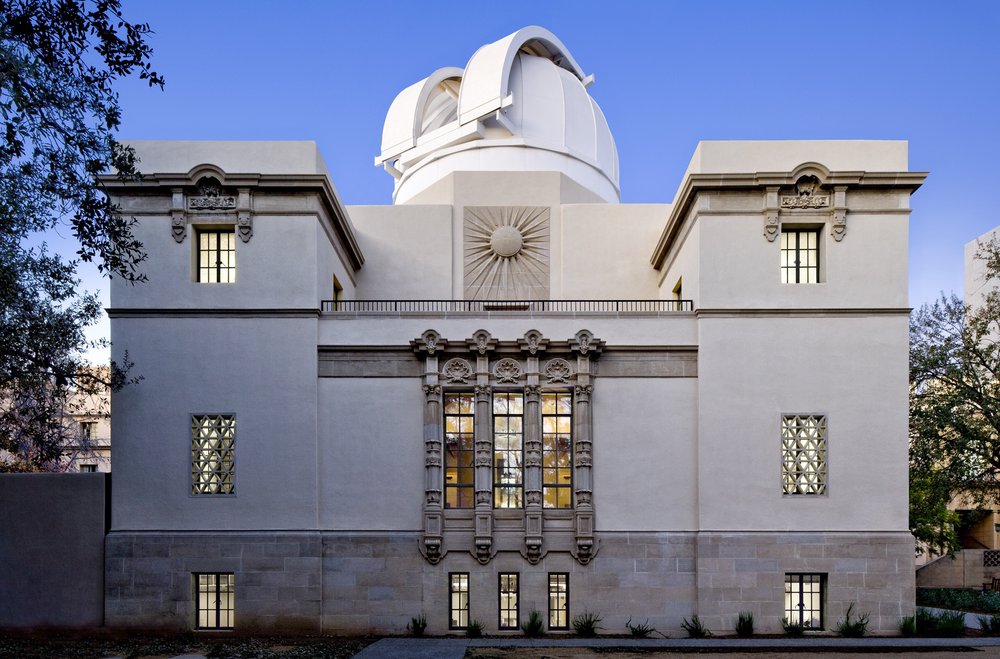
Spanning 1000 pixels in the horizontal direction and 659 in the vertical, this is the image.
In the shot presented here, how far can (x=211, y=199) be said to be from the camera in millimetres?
19984

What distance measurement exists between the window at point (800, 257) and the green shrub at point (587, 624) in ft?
32.8

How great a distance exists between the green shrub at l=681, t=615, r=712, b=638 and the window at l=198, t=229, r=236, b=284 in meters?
14.8

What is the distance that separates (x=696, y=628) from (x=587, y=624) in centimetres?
271

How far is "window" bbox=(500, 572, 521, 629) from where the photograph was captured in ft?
64.5

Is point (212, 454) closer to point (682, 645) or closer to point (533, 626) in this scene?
point (533, 626)

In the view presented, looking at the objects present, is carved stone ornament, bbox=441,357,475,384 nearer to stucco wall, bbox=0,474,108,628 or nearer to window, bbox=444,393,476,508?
window, bbox=444,393,476,508

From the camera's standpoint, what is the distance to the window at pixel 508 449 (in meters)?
20.1

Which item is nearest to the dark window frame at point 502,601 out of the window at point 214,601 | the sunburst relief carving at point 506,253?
the window at point 214,601

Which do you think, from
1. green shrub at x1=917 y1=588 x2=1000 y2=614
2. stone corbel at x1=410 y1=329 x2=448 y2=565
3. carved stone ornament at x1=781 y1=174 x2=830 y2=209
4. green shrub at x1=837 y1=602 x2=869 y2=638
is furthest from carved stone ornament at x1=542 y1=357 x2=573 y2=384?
green shrub at x1=917 y1=588 x2=1000 y2=614

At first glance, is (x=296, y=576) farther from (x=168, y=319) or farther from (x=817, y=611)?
(x=817, y=611)

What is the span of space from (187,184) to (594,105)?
60.1ft

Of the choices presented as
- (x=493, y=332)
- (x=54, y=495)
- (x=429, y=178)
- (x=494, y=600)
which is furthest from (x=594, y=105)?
(x=54, y=495)

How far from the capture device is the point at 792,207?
65.3 feet

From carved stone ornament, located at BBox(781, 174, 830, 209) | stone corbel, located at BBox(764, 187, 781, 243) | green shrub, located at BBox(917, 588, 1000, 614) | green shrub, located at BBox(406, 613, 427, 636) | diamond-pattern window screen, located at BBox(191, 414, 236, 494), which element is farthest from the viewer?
green shrub, located at BBox(917, 588, 1000, 614)
